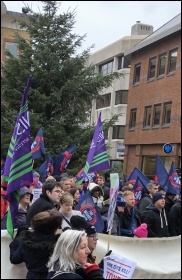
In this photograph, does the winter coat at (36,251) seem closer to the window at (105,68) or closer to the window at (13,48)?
the window at (13,48)

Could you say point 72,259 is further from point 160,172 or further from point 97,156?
point 160,172

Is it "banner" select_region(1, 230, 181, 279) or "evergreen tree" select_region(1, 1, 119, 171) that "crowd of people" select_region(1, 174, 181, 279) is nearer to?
"banner" select_region(1, 230, 181, 279)

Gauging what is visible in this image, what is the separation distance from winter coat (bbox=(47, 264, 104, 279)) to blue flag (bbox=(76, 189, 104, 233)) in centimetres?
241

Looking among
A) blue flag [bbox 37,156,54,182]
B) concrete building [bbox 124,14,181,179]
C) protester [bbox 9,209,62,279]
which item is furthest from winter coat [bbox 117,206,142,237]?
blue flag [bbox 37,156,54,182]

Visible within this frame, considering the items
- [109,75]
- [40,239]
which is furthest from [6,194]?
[109,75]

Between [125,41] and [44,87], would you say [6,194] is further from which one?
[125,41]

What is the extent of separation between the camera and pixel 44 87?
1498 cm

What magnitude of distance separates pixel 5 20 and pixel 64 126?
Answer: 11619 mm

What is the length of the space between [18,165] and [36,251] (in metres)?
0.88

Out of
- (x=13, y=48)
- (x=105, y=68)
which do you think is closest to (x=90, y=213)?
(x=13, y=48)

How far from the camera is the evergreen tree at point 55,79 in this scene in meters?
14.3

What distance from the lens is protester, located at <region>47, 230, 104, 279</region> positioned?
10.3ft

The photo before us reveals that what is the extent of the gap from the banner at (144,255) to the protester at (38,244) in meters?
0.15

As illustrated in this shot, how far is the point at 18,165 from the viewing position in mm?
4141
